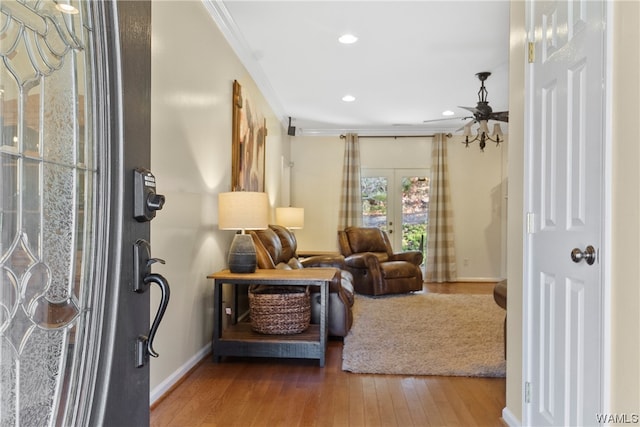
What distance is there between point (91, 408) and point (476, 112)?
430 centimetres

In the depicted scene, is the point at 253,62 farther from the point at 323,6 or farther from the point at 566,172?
the point at 566,172

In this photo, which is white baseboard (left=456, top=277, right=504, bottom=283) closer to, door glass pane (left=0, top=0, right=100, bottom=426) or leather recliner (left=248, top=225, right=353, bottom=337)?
leather recliner (left=248, top=225, right=353, bottom=337)

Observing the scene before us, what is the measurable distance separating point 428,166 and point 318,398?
5.37 m

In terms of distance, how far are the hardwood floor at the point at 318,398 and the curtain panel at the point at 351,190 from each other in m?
4.08

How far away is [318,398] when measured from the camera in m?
2.31

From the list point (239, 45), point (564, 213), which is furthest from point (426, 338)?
point (239, 45)

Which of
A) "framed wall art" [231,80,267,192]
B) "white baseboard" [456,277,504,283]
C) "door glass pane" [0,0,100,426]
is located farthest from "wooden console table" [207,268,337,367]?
"white baseboard" [456,277,504,283]

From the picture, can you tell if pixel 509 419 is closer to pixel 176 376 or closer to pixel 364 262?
pixel 176 376

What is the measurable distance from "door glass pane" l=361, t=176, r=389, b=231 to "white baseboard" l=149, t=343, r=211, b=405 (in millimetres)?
4396

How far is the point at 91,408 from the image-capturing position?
707 mm

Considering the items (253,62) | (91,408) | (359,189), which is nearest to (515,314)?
(91,408)
